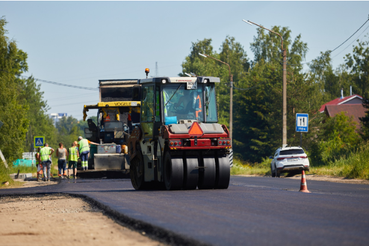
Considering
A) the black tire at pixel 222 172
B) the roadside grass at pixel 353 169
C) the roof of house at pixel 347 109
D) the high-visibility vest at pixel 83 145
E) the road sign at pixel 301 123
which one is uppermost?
the roof of house at pixel 347 109

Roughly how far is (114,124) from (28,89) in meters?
68.8

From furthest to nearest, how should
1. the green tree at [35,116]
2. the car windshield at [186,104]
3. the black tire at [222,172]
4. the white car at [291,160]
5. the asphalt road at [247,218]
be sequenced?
the green tree at [35,116], the white car at [291,160], the car windshield at [186,104], the black tire at [222,172], the asphalt road at [247,218]

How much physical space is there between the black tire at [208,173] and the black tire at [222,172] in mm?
134

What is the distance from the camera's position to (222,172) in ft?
44.8

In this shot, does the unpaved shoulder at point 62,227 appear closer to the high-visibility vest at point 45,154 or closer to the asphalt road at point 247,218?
the asphalt road at point 247,218

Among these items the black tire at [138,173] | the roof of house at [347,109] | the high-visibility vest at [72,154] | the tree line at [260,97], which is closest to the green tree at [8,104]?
the tree line at [260,97]

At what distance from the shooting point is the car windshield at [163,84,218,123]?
46.3 feet

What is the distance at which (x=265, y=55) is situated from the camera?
85.2 m

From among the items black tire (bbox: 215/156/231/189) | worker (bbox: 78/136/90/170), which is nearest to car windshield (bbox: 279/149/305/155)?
worker (bbox: 78/136/90/170)

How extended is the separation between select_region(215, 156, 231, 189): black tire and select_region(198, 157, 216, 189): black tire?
134 mm

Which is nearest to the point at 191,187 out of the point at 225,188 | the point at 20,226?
the point at 225,188

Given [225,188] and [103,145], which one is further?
[103,145]

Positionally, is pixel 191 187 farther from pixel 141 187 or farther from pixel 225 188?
pixel 141 187

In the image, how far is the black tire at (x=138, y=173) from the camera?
1470 centimetres
